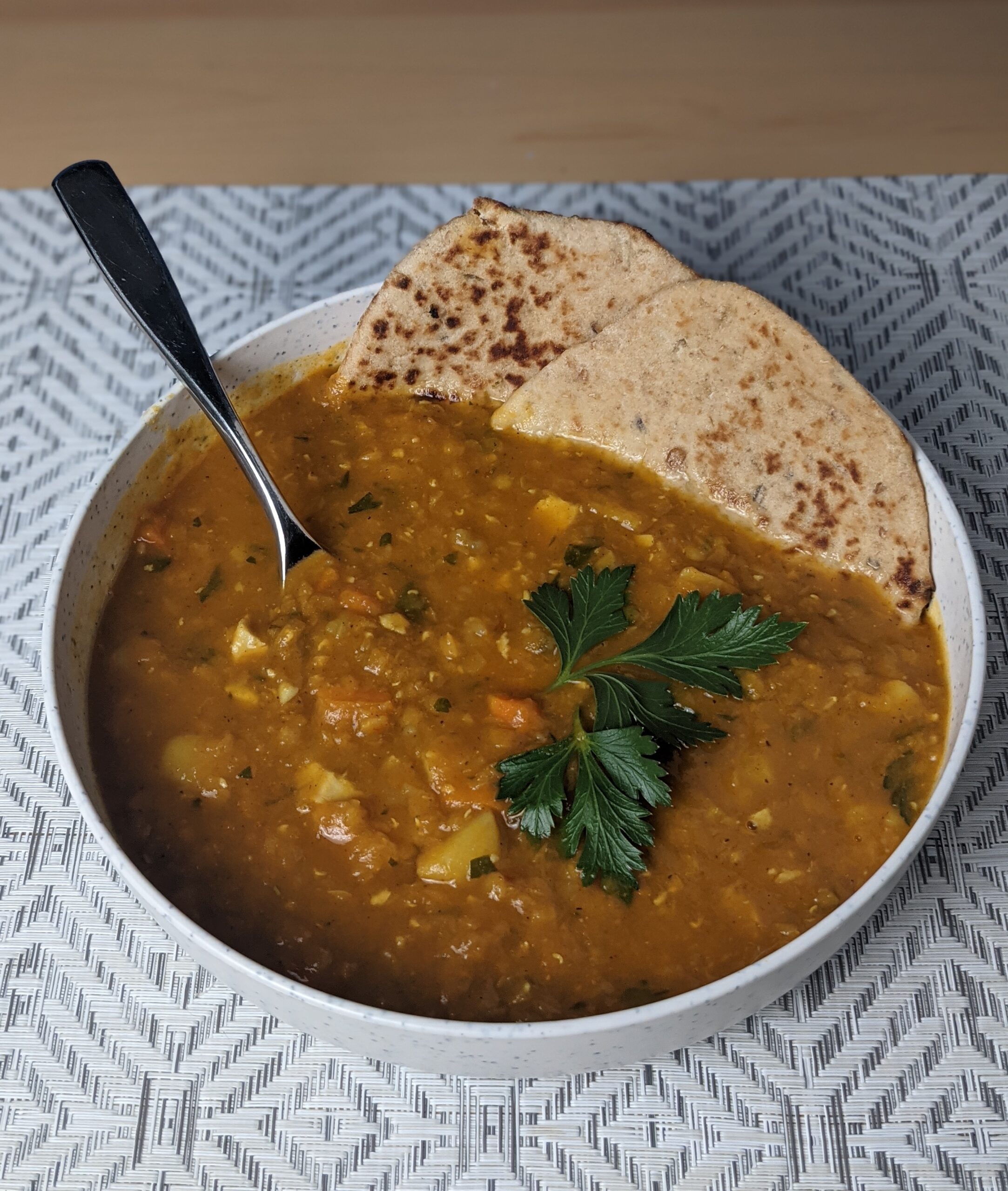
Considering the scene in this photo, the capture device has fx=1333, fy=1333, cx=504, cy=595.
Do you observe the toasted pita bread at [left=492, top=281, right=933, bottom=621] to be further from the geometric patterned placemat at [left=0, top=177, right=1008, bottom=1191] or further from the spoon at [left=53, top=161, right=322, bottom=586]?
the spoon at [left=53, top=161, right=322, bottom=586]

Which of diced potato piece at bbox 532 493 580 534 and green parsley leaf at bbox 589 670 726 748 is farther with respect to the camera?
diced potato piece at bbox 532 493 580 534

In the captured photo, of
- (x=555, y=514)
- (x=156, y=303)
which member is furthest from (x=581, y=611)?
(x=156, y=303)

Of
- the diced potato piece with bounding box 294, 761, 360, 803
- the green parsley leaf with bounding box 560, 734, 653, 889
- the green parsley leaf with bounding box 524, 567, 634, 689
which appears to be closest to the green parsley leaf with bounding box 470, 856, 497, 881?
the green parsley leaf with bounding box 560, 734, 653, 889

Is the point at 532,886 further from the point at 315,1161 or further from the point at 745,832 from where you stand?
the point at 315,1161

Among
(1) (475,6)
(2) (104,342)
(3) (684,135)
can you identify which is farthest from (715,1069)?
(1) (475,6)

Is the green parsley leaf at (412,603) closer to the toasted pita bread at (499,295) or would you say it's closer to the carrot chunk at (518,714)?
the carrot chunk at (518,714)

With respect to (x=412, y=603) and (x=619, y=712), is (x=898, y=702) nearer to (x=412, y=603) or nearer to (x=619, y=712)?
(x=619, y=712)
